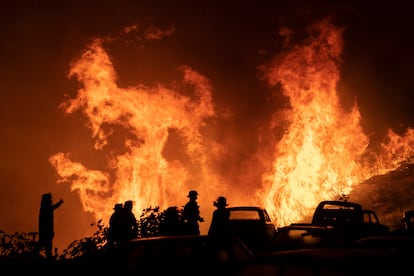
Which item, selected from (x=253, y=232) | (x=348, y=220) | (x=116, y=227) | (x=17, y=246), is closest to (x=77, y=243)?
(x=17, y=246)

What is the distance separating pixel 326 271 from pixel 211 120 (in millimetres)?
31061

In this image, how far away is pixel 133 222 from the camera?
460 inches

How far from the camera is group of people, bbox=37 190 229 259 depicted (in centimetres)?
1088

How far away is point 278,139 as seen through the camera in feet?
104

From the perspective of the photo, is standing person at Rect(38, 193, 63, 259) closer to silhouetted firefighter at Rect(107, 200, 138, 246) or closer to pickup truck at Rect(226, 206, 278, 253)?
silhouetted firefighter at Rect(107, 200, 138, 246)

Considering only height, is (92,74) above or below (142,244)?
above

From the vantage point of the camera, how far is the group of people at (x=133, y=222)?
1088 centimetres

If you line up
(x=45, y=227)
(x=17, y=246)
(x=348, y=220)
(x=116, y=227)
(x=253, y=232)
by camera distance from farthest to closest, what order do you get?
(x=348, y=220), (x=253, y=232), (x=45, y=227), (x=17, y=246), (x=116, y=227)

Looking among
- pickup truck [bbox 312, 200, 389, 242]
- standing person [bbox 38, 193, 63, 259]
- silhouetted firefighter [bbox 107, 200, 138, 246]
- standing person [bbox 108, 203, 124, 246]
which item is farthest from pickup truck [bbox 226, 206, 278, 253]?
standing person [bbox 38, 193, 63, 259]

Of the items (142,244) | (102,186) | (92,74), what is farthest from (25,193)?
(142,244)

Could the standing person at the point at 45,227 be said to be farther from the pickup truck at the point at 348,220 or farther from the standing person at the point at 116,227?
the pickup truck at the point at 348,220

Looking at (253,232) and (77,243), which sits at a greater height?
(77,243)

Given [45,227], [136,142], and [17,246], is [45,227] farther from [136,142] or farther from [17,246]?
[136,142]

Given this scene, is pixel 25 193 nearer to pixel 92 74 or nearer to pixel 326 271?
pixel 92 74
